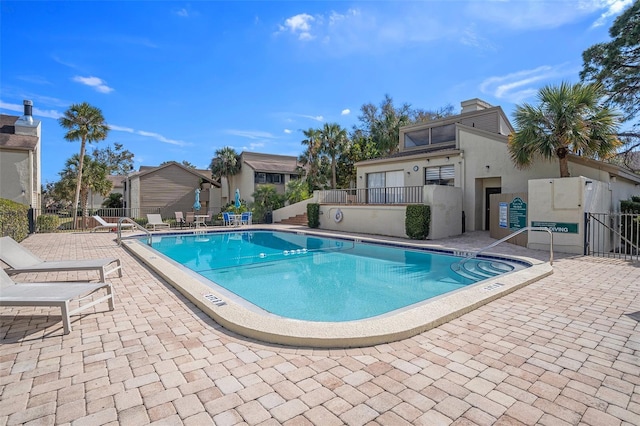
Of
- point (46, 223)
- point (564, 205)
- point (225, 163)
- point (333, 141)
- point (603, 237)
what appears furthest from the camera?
point (225, 163)

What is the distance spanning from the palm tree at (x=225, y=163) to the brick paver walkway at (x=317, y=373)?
2650cm

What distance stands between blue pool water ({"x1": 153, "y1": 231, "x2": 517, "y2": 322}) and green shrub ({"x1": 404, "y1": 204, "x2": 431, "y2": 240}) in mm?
1755

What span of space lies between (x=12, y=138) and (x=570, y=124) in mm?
29734

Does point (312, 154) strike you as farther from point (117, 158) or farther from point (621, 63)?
point (117, 158)

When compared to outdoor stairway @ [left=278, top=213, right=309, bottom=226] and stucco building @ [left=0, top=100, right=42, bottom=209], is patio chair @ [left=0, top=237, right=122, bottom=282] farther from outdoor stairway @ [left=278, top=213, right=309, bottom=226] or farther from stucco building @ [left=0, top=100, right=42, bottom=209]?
stucco building @ [left=0, top=100, right=42, bottom=209]

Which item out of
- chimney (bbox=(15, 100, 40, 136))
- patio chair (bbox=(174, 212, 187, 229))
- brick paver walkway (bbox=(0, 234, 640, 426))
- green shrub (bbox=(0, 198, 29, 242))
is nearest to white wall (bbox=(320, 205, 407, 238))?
patio chair (bbox=(174, 212, 187, 229))

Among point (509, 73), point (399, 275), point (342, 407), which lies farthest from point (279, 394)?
point (509, 73)

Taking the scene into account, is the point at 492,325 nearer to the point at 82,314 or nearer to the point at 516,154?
the point at 82,314

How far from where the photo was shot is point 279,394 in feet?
8.52

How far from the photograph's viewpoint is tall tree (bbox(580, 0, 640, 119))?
49.0ft

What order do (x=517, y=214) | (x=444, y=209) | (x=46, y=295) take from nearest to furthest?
(x=46, y=295) → (x=517, y=214) → (x=444, y=209)

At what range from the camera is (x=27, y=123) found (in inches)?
882

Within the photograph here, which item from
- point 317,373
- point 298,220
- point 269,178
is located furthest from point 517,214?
point 269,178

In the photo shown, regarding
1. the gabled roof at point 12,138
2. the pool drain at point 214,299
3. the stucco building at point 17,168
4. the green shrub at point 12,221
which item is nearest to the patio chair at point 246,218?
the green shrub at point 12,221
